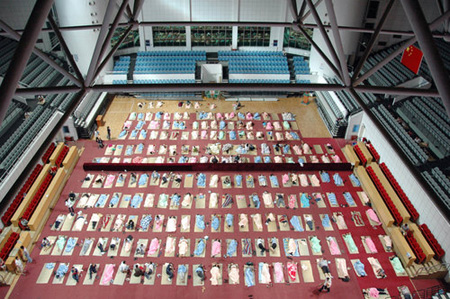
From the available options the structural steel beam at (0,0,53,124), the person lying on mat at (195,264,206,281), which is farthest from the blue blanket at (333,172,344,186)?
the structural steel beam at (0,0,53,124)

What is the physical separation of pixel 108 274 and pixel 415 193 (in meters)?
15.8

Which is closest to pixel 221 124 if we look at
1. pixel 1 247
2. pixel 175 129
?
pixel 175 129

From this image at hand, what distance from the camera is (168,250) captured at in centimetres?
1723

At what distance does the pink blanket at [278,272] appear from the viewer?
16.0 m

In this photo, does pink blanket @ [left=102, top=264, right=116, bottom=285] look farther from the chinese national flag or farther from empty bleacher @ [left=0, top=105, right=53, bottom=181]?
the chinese national flag

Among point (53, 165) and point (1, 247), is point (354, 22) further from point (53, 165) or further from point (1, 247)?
point (1, 247)

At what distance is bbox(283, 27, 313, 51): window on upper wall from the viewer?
31.8m

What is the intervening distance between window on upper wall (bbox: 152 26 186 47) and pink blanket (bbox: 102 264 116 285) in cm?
2195

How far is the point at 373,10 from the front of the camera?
27812 mm

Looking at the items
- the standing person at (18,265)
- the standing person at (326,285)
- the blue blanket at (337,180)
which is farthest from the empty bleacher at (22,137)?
the blue blanket at (337,180)

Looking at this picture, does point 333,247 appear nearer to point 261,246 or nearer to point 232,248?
point 261,246

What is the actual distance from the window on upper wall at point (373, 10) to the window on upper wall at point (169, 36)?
614 inches

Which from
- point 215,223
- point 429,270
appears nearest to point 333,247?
point 429,270

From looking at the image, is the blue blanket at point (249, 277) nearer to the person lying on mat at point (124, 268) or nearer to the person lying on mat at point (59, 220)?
the person lying on mat at point (124, 268)
